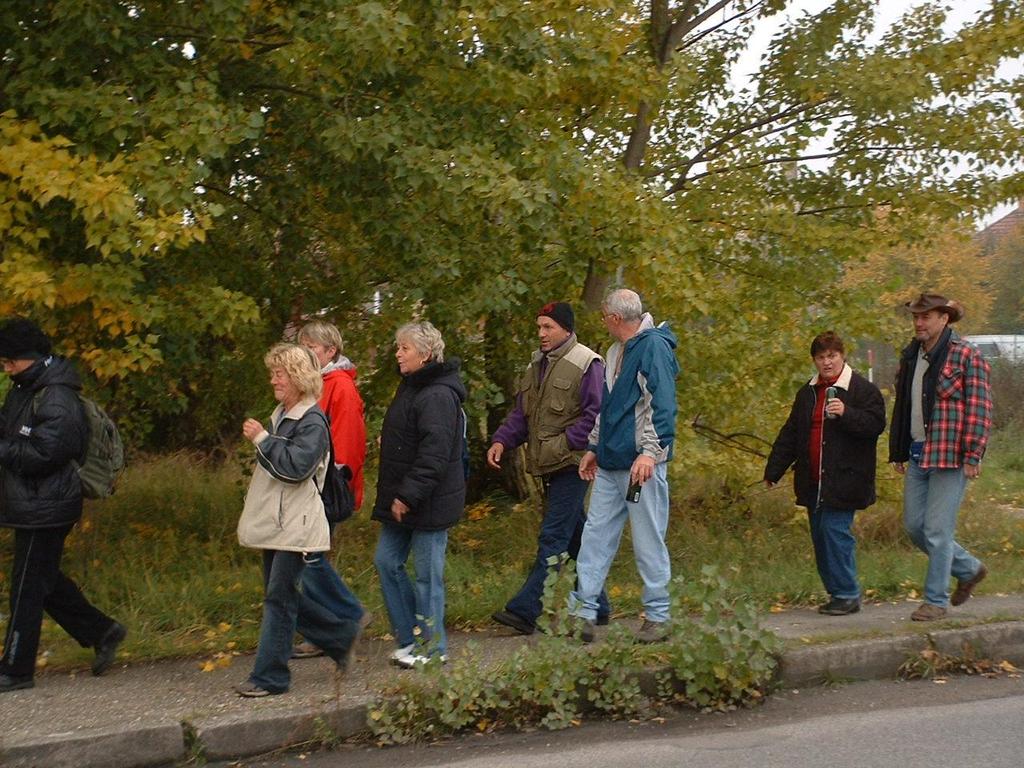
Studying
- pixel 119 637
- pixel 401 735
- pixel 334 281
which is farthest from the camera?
pixel 334 281

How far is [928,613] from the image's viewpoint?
23.9 feet

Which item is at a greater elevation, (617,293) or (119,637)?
(617,293)

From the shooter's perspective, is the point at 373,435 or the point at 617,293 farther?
the point at 373,435

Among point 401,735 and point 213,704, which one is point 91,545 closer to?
point 213,704

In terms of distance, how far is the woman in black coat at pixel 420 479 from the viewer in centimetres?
623

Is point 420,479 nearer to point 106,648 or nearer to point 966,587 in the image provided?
point 106,648

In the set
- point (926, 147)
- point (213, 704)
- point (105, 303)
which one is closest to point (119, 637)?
point (213, 704)

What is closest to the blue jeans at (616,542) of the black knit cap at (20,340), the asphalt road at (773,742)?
the asphalt road at (773,742)

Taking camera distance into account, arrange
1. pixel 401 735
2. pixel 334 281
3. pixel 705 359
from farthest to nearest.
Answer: pixel 705 359 < pixel 334 281 < pixel 401 735

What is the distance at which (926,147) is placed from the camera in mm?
10078

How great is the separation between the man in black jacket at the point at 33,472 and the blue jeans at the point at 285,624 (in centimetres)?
99

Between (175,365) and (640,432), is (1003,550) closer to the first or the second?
(640,432)

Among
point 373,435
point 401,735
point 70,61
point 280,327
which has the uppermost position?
point 70,61

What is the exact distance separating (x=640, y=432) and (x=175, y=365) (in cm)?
317
